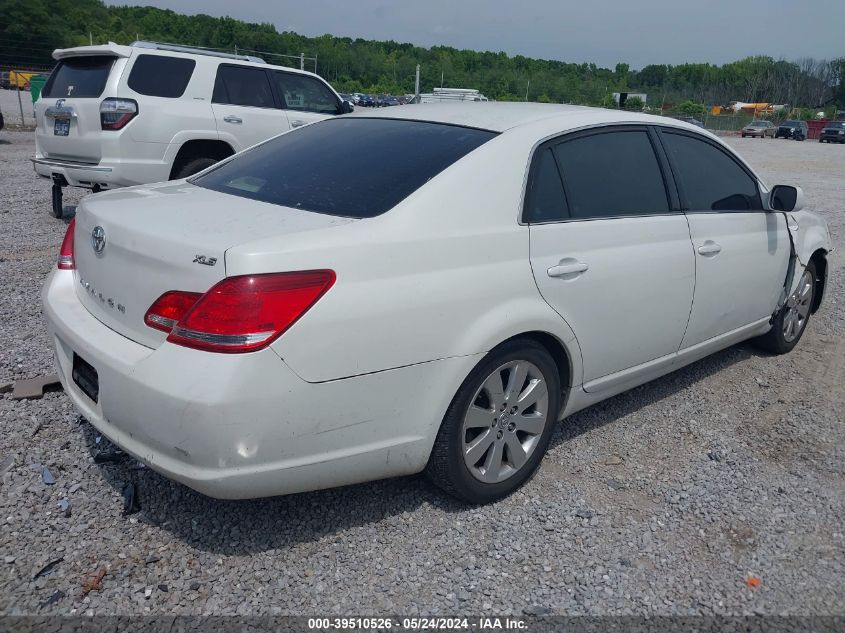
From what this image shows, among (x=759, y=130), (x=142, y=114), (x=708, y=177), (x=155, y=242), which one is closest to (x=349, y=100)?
(x=142, y=114)

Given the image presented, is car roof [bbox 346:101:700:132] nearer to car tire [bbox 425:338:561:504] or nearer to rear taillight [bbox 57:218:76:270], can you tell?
car tire [bbox 425:338:561:504]

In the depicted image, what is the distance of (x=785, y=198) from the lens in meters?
4.35

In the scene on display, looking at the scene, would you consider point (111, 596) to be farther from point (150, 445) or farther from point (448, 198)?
point (448, 198)

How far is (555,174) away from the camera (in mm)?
3176

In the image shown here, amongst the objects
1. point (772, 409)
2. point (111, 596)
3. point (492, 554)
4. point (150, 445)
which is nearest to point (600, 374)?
point (492, 554)

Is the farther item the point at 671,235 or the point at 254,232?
the point at 671,235

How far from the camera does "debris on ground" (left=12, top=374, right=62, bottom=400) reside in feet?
12.2

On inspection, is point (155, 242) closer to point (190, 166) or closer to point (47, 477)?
point (47, 477)

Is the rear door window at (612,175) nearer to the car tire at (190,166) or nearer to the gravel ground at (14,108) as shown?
the car tire at (190,166)

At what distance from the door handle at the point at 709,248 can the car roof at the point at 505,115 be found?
715 mm

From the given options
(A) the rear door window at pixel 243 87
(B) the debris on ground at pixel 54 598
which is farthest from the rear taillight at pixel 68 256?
(A) the rear door window at pixel 243 87

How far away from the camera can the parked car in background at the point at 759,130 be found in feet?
163

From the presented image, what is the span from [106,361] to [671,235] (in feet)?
8.88

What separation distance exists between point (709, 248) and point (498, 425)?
1733 mm
